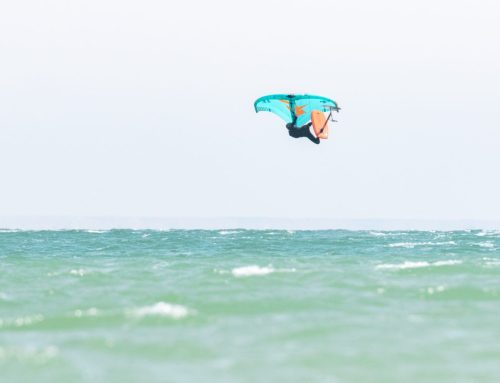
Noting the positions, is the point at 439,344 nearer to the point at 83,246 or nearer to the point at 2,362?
the point at 2,362

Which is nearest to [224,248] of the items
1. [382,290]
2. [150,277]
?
[150,277]

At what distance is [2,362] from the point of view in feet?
56.1

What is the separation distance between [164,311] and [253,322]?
3.49 metres

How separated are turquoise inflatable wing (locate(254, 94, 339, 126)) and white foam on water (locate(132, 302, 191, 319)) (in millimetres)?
26643

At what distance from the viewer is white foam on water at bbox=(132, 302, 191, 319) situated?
2270 cm

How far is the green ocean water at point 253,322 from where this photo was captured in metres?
16.5

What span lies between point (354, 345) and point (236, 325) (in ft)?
13.6

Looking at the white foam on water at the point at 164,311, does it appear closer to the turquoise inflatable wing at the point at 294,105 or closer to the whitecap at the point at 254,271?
the whitecap at the point at 254,271

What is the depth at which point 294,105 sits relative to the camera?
172ft

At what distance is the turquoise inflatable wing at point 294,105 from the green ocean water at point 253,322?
14.8 metres

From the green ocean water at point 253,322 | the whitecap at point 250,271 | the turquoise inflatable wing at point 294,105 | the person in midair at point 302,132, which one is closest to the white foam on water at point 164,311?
the green ocean water at point 253,322

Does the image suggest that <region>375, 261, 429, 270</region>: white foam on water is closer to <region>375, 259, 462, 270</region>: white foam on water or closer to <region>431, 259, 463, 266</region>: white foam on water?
<region>375, 259, 462, 270</region>: white foam on water

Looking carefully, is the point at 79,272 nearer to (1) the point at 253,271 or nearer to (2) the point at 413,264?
(1) the point at 253,271

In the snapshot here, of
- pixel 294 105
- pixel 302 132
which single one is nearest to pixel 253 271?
pixel 302 132
